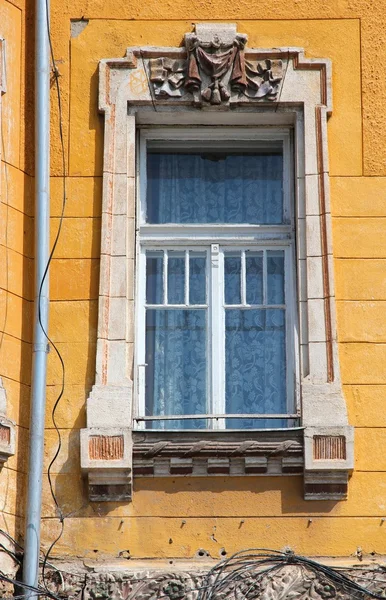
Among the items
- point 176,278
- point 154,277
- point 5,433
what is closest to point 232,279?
point 176,278

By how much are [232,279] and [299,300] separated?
0.65 m

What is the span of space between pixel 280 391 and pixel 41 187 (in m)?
2.29

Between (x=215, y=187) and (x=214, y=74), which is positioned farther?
(x=215, y=187)

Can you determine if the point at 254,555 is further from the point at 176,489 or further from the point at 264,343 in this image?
the point at 264,343

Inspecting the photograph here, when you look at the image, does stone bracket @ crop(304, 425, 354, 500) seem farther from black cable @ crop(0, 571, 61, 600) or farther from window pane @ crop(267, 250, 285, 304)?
black cable @ crop(0, 571, 61, 600)

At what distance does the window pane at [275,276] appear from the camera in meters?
11.0

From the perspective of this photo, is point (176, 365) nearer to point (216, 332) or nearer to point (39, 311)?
point (216, 332)

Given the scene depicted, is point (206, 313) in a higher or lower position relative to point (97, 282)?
lower

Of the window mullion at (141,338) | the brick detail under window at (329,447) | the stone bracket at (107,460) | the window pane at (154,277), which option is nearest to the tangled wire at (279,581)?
the brick detail under window at (329,447)

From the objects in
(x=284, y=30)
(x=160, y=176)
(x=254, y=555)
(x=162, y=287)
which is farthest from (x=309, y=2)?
(x=254, y=555)

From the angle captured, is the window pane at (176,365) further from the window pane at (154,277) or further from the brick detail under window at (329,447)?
the brick detail under window at (329,447)

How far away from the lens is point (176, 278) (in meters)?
11.1

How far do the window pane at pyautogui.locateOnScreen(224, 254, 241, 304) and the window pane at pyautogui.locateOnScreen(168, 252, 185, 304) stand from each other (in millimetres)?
326

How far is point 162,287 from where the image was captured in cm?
1104
